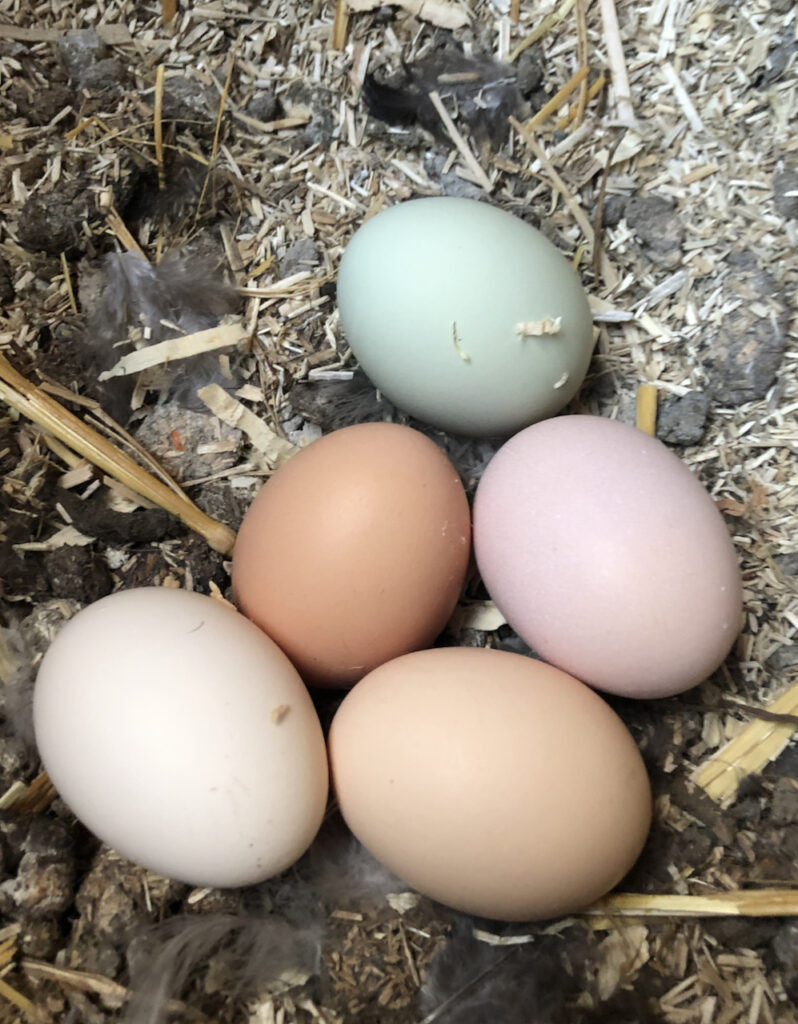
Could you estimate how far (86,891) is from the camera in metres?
1.15

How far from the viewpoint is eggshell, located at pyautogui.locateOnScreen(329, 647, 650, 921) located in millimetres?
1033

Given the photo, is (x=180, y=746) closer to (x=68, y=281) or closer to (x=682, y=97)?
(x=68, y=281)

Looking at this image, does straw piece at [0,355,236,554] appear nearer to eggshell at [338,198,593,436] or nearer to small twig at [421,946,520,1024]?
eggshell at [338,198,593,436]

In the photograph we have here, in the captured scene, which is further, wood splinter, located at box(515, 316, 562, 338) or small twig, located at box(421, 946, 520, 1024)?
wood splinter, located at box(515, 316, 562, 338)

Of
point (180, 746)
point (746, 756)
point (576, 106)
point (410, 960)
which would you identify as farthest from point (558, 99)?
point (410, 960)

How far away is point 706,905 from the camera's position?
45.4 inches

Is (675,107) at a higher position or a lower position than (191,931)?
higher

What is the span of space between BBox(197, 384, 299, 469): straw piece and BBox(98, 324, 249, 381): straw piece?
7 centimetres

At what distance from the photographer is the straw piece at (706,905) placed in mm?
1137

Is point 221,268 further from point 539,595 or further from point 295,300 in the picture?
point 539,595

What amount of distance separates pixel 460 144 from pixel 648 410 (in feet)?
1.98

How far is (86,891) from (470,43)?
1.58 meters

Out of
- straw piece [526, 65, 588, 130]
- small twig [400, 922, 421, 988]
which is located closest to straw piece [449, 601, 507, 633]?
small twig [400, 922, 421, 988]

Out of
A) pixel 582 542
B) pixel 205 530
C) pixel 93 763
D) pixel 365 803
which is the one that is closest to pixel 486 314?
pixel 582 542
